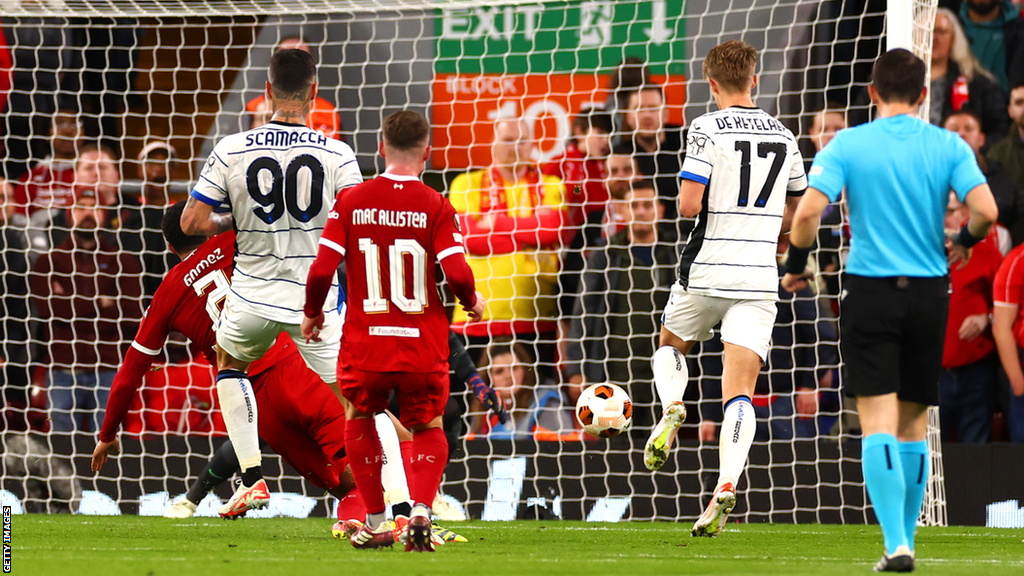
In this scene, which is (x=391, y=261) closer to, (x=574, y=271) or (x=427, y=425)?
(x=427, y=425)

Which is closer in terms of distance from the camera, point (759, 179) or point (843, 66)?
point (759, 179)

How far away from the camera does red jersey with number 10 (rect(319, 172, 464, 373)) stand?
4.71 m

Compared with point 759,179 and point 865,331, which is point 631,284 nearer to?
point 759,179

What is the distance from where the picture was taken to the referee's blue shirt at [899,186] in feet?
13.7

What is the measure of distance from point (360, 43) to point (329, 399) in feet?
14.3

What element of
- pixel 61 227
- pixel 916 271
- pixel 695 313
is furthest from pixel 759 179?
pixel 61 227

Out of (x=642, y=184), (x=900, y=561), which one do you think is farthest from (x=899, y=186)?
(x=642, y=184)

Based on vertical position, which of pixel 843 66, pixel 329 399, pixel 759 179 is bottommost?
pixel 329 399

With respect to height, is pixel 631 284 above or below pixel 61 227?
below

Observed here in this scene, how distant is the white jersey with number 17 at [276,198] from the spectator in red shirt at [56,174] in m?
4.14

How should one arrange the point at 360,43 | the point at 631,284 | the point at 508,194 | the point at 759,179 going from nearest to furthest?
1. the point at 759,179
2. the point at 631,284
3. the point at 508,194
4. the point at 360,43

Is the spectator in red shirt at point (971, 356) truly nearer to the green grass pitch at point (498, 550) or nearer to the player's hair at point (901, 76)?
the green grass pitch at point (498, 550)

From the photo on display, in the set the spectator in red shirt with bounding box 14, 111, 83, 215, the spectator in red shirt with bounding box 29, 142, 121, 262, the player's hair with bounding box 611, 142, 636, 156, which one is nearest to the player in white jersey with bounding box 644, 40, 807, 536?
the player's hair with bounding box 611, 142, 636, 156

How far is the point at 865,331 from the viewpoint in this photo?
417 centimetres
